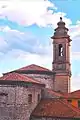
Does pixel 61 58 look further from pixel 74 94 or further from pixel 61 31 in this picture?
pixel 74 94

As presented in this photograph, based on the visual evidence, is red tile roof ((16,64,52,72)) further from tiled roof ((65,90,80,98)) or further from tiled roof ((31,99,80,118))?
tiled roof ((31,99,80,118))

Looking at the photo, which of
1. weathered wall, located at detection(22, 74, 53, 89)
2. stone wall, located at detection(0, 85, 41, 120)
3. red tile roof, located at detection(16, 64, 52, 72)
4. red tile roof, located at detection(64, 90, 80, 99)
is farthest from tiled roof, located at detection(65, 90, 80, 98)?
stone wall, located at detection(0, 85, 41, 120)

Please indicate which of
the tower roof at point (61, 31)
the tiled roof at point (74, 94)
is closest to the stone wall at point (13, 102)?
the tiled roof at point (74, 94)

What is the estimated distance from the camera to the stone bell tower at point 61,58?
44562 mm

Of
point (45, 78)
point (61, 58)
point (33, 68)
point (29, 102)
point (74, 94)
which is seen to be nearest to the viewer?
point (29, 102)

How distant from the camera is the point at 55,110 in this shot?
3469cm

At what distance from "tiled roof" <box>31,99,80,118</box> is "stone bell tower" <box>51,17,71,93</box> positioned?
25.9 feet

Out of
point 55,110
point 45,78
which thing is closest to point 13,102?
point 55,110

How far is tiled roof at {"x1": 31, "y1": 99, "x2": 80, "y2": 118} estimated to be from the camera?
3400 cm

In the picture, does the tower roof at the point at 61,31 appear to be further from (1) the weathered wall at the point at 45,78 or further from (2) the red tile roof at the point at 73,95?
(2) the red tile roof at the point at 73,95

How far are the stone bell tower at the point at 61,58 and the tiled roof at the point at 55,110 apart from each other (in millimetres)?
7890

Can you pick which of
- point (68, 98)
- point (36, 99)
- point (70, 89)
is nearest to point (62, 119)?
point (36, 99)

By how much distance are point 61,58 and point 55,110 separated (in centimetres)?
1184

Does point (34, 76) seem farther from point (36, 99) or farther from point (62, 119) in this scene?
point (62, 119)
